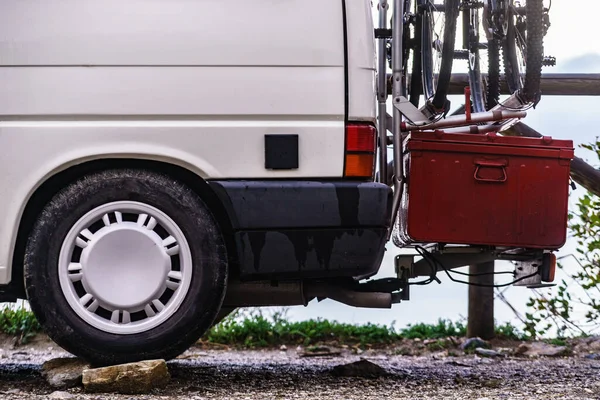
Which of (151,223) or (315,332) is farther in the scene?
(315,332)

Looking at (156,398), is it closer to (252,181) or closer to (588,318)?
(252,181)

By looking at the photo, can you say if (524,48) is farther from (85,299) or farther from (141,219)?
(85,299)

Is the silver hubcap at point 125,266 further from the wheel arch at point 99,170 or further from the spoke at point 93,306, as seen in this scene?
the wheel arch at point 99,170

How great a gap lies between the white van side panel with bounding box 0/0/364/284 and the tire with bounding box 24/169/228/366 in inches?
6.1

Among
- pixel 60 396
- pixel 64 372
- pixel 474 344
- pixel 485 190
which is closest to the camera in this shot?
pixel 60 396

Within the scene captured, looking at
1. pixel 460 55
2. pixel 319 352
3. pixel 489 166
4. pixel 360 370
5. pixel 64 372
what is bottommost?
pixel 319 352

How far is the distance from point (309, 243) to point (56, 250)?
1.14 meters

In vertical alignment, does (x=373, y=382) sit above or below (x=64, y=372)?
below

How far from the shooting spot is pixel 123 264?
4.03 meters

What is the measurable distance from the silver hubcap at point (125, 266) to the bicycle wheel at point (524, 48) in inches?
74.6

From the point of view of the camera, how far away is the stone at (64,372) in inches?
162

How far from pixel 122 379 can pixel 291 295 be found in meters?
0.89

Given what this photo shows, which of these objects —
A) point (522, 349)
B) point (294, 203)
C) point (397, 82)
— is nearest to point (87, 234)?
point (294, 203)

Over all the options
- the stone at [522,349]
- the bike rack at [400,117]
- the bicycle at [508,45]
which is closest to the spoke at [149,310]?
the bike rack at [400,117]
